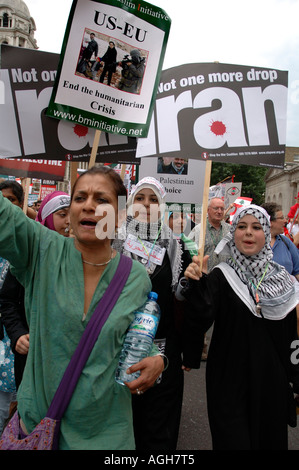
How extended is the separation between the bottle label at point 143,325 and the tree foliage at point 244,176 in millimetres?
34655

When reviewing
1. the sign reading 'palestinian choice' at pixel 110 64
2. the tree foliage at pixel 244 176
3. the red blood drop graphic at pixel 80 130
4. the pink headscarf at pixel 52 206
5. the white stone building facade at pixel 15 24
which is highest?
the white stone building facade at pixel 15 24

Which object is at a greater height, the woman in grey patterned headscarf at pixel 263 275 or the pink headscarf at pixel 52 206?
the pink headscarf at pixel 52 206

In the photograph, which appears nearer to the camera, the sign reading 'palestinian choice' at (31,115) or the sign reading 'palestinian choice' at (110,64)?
the sign reading 'palestinian choice' at (110,64)

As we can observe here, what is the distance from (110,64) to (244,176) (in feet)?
117

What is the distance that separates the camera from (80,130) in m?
3.76

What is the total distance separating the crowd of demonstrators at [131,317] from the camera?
145 centimetres

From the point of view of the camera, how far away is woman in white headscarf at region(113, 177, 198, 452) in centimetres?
234

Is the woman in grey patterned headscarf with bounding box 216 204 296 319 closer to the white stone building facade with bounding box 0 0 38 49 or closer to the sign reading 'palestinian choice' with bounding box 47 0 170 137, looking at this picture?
the sign reading 'palestinian choice' with bounding box 47 0 170 137

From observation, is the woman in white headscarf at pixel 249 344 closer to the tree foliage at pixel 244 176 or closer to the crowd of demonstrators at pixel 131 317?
the crowd of demonstrators at pixel 131 317

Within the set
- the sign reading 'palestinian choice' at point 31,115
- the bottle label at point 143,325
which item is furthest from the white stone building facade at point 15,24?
the bottle label at point 143,325

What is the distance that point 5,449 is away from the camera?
144cm

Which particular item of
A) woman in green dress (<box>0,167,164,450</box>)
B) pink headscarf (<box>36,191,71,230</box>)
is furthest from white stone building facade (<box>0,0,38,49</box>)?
woman in green dress (<box>0,167,164,450</box>)

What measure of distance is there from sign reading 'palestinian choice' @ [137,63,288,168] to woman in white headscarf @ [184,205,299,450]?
110 centimetres

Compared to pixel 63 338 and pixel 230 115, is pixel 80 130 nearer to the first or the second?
pixel 230 115
